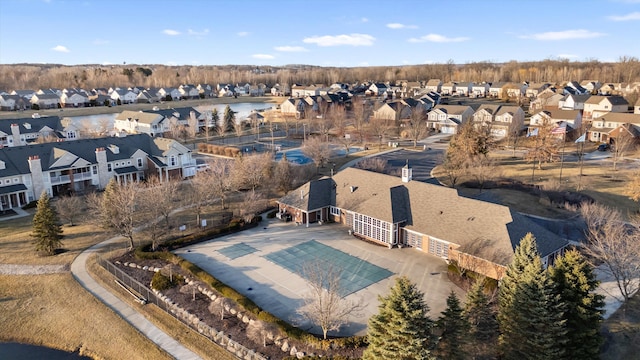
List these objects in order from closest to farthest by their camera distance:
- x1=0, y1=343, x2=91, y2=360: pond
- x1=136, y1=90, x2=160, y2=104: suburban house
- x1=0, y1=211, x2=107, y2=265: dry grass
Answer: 1. x1=0, y1=343, x2=91, y2=360: pond
2. x1=0, y1=211, x2=107, y2=265: dry grass
3. x1=136, y1=90, x2=160, y2=104: suburban house

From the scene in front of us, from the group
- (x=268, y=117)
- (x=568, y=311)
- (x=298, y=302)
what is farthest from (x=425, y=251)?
(x=268, y=117)

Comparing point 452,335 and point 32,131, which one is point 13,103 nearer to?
point 32,131

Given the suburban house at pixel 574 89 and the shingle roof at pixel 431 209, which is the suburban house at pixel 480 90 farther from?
the shingle roof at pixel 431 209

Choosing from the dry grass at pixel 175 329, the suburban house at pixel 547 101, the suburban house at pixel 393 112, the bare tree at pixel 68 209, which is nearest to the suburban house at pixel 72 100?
the suburban house at pixel 393 112

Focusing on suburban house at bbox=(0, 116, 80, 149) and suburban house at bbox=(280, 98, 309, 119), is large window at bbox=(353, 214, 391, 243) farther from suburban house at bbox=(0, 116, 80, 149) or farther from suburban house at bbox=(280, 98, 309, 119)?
suburban house at bbox=(280, 98, 309, 119)

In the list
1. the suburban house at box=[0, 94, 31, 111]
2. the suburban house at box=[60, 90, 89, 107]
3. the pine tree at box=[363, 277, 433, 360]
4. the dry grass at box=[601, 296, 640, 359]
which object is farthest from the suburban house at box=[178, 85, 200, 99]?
the pine tree at box=[363, 277, 433, 360]

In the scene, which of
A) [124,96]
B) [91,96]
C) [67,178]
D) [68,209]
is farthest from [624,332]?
[91,96]
